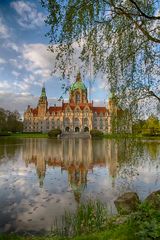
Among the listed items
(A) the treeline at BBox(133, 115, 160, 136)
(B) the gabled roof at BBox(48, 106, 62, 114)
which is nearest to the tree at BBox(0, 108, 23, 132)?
(B) the gabled roof at BBox(48, 106, 62, 114)

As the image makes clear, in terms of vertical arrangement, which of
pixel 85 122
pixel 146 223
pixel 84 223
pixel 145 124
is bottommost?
pixel 84 223

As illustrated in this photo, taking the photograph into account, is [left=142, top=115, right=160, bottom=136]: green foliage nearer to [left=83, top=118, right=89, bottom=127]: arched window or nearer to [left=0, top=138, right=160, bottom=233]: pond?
[left=0, top=138, right=160, bottom=233]: pond

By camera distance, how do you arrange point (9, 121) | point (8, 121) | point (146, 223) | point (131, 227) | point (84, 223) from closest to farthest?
point (146, 223), point (131, 227), point (84, 223), point (8, 121), point (9, 121)

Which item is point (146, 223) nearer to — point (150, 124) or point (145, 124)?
point (145, 124)

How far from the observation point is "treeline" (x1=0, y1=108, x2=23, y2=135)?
84488 mm

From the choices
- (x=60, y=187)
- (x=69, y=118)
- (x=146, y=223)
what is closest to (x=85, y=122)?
(x=69, y=118)

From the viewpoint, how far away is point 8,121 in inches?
3605

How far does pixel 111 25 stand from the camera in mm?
7410

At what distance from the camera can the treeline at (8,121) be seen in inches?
3326

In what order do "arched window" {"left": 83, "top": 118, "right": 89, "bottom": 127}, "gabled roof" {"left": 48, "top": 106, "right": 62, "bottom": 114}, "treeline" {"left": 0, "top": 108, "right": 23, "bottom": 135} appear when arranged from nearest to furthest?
1. "treeline" {"left": 0, "top": 108, "right": 23, "bottom": 135}
2. "arched window" {"left": 83, "top": 118, "right": 89, "bottom": 127}
3. "gabled roof" {"left": 48, "top": 106, "right": 62, "bottom": 114}

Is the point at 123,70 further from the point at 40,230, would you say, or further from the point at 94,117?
the point at 94,117

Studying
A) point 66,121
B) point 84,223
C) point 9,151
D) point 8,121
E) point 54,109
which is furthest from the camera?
point 54,109

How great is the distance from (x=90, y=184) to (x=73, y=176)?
2.77 m

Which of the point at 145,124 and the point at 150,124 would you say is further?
the point at 150,124
